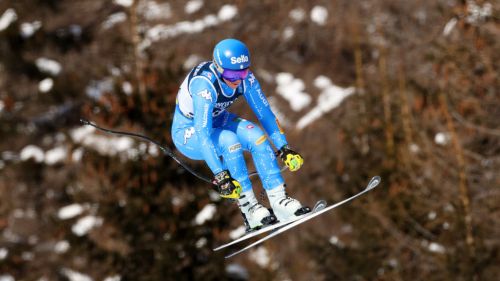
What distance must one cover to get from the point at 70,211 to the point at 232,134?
25093 millimetres

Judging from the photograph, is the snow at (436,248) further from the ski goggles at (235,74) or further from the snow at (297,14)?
the ski goggles at (235,74)

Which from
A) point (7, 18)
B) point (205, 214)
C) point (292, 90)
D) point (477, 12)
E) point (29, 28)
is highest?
point (7, 18)

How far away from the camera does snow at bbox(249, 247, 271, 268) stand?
30578 mm

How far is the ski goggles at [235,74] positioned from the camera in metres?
8.23

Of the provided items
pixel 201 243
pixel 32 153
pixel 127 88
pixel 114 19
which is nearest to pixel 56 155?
pixel 32 153

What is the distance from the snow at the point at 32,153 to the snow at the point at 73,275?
487 centimetres

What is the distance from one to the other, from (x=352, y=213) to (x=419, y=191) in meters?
2.66

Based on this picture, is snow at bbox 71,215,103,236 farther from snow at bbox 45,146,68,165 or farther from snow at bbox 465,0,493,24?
snow at bbox 465,0,493,24

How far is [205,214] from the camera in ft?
102

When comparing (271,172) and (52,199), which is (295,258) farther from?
(271,172)

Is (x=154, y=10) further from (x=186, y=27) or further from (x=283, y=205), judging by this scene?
(x=283, y=205)

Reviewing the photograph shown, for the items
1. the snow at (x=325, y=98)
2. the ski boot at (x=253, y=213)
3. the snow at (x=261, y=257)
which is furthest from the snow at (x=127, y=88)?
the ski boot at (x=253, y=213)

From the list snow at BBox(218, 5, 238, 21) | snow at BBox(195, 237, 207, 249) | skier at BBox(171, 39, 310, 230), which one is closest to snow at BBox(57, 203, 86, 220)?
snow at BBox(195, 237, 207, 249)

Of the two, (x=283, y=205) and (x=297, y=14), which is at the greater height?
(x=297, y=14)
